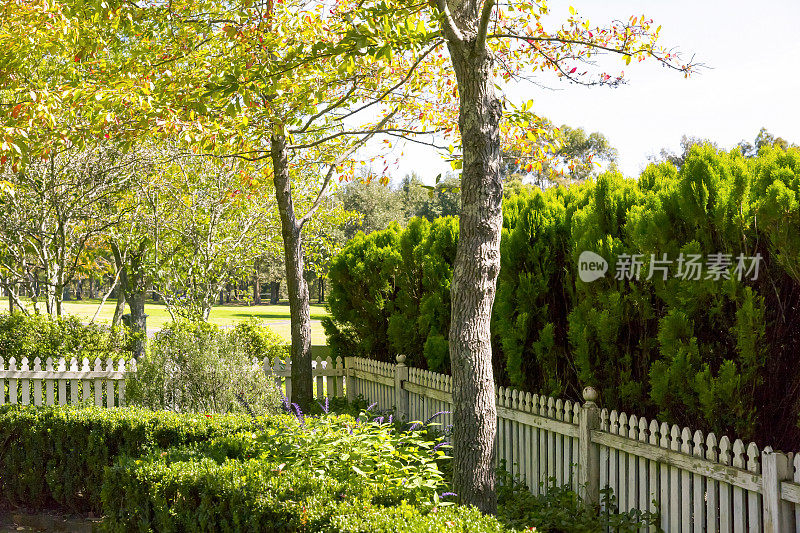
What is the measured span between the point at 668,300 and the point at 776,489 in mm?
1549

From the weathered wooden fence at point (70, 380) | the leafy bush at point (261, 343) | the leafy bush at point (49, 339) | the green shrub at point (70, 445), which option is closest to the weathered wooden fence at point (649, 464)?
the green shrub at point (70, 445)

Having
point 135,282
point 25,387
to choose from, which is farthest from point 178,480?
point 135,282

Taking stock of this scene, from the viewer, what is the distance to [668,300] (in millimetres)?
5102

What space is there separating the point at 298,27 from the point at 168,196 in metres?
6.41

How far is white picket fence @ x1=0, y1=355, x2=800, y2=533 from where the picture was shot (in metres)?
4.11

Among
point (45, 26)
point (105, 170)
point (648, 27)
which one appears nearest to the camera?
point (648, 27)

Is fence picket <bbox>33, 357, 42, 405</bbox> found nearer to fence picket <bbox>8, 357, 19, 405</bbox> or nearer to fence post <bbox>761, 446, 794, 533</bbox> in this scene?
fence picket <bbox>8, 357, 19, 405</bbox>

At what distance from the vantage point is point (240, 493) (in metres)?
4.29

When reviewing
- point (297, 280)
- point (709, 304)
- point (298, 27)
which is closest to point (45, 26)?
point (298, 27)

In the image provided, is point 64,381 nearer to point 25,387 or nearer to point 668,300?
point 25,387

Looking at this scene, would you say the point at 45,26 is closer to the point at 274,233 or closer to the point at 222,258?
the point at 222,258

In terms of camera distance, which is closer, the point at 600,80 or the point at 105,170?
the point at 600,80

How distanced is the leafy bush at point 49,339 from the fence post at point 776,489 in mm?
9075

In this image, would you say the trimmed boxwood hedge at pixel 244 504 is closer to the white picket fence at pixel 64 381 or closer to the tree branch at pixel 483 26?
the tree branch at pixel 483 26
